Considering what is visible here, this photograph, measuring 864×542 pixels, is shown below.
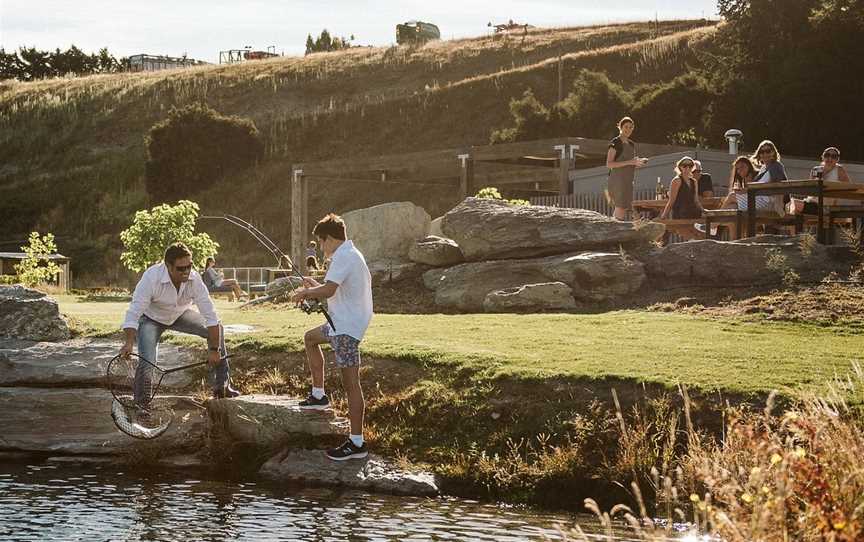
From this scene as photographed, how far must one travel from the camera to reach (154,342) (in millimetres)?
13680

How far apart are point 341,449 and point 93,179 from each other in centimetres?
6151

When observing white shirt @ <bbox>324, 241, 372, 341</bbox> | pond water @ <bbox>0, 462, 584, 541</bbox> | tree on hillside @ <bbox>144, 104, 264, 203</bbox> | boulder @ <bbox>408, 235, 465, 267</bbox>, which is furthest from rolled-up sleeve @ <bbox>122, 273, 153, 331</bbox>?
tree on hillside @ <bbox>144, 104, 264, 203</bbox>

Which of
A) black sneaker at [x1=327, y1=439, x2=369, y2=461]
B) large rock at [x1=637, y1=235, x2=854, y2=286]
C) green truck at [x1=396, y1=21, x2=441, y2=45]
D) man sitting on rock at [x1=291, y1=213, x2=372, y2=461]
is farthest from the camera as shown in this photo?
green truck at [x1=396, y1=21, x2=441, y2=45]

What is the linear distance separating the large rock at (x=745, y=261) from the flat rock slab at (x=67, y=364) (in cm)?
783

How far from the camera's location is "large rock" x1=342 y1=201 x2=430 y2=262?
23625mm

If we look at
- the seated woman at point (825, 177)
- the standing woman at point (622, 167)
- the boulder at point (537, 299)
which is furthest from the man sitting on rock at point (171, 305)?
the seated woman at point (825, 177)

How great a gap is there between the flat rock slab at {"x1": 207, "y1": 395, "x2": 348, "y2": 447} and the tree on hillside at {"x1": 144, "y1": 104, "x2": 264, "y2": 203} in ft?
163

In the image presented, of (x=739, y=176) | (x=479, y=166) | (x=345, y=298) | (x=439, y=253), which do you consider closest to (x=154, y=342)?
(x=345, y=298)

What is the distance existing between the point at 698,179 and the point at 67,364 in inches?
457

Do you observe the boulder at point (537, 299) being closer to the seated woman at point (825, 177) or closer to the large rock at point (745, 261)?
the large rock at point (745, 261)

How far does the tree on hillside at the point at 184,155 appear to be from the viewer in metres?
62.6

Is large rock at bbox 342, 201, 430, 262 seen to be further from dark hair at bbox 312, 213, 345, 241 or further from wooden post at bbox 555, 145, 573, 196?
dark hair at bbox 312, 213, 345, 241

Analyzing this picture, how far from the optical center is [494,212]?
21234mm

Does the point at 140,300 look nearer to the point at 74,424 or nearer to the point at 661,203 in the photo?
the point at 74,424
